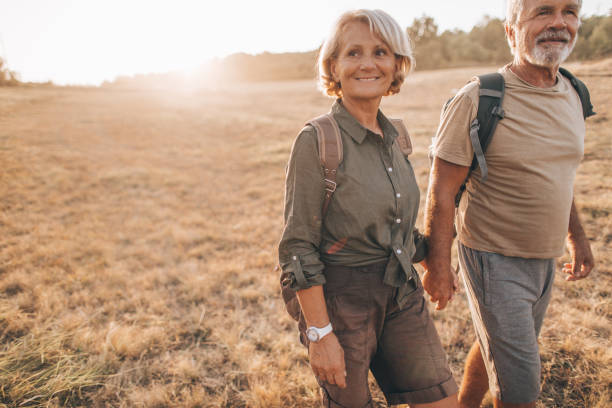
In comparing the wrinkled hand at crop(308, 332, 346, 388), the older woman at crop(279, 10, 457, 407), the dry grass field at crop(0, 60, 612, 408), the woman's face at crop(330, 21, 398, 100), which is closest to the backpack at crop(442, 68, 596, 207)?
the older woman at crop(279, 10, 457, 407)

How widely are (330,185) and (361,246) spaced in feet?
1.03

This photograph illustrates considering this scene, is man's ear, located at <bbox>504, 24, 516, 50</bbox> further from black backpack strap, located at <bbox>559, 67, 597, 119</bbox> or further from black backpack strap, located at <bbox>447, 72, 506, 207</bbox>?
black backpack strap, located at <bbox>447, 72, 506, 207</bbox>

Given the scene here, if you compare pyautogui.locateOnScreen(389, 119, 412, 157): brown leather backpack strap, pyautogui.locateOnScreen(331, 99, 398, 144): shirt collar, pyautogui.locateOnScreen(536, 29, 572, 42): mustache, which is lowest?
pyautogui.locateOnScreen(389, 119, 412, 157): brown leather backpack strap

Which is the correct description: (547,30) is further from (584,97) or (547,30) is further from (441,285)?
(441,285)

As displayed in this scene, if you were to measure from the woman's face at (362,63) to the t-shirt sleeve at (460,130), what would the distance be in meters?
0.40

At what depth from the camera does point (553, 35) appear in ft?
5.86

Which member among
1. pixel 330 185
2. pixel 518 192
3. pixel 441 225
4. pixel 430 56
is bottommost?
pixel 441 225

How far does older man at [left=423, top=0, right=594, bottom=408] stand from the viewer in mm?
1749

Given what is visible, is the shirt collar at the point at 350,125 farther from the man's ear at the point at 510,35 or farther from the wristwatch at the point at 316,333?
the man's ear at the point at 510,35

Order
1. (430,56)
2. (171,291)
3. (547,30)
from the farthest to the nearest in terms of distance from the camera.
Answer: (430,56) < (171,291) < (547,30)

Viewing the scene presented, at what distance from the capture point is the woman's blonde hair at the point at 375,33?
1.57 metres

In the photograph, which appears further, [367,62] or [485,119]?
[485,119]

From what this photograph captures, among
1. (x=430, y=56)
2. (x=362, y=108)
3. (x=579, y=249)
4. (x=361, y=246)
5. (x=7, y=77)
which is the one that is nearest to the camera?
(x=361, y=246)

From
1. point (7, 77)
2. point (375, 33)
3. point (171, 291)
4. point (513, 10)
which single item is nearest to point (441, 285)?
point (375, 33)
